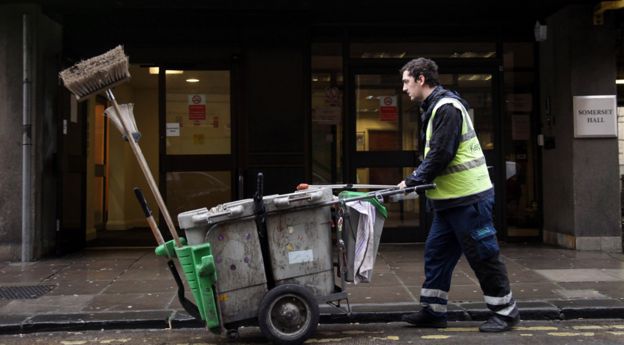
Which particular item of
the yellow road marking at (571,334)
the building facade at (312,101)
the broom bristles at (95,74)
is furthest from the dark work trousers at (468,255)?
the building facade at (312,101)

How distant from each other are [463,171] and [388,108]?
4.50 m

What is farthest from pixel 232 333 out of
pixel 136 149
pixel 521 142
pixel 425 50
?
pixel 521 142

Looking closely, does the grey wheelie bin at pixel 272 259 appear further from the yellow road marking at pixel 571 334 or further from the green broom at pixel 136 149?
the yellow road marking at pixel 571 334

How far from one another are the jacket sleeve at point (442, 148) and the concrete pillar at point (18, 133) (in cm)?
553

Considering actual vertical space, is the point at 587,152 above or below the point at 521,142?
below

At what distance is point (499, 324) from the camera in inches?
191

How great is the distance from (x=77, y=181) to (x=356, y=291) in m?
4.89

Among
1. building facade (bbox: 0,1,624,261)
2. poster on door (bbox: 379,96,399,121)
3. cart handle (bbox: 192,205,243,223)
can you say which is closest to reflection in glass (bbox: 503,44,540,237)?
building facade (bbox: 0,1,624,261)

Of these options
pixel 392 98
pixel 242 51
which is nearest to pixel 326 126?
pixel 392 98

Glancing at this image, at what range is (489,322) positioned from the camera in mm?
4902

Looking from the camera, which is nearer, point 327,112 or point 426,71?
point 426,71

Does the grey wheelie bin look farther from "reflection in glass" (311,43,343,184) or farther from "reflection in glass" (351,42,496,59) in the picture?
"reflection in glass" (351,42,496,59)

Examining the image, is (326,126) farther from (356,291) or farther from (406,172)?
(356,291)

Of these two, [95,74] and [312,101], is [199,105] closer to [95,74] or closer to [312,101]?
[312,101]
